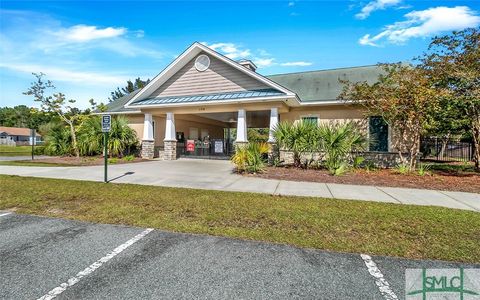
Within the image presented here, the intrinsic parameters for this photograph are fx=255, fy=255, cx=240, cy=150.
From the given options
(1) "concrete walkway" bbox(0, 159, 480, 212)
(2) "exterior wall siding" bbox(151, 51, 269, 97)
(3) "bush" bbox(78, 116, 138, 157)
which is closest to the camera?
(1) "concrete walkway" bbox(0, 159, 480, 212)

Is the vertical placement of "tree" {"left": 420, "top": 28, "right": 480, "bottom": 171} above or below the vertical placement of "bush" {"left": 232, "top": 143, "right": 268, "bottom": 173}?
above

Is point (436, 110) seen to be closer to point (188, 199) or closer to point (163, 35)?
point (188, 199)

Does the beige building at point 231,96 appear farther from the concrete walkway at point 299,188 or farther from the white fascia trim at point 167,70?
the concrete walkway at point 299,188

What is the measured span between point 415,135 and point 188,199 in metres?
10.5

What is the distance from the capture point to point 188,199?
21.0 ft

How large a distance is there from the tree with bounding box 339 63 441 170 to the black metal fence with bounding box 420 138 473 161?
35.1ft

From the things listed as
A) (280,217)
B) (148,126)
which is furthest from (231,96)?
(280,217)

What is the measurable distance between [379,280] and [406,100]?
1012 centimetres

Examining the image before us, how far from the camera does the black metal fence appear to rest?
66.7 feet

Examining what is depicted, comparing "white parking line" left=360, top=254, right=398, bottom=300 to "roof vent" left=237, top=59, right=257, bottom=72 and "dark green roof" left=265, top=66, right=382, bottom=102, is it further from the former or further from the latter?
"roof vent" left=237, top=59, right=257, bottom=72

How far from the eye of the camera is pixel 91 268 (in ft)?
10.2

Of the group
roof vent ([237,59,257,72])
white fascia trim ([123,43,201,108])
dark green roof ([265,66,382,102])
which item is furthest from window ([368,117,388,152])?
white fascia trim ([123,43,201,108])

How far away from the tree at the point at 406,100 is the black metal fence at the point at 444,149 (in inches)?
422

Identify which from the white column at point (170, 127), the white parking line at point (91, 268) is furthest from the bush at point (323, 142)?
the white parking line at point (91, 268)
